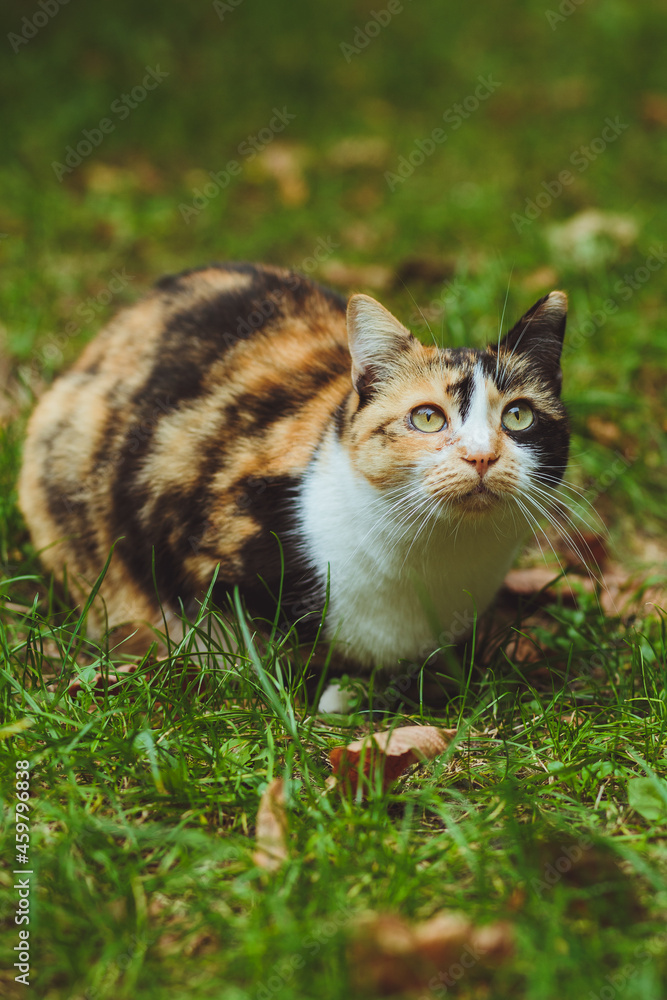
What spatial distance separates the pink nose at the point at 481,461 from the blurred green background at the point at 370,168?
126cm

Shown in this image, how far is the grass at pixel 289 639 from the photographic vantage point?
1435mm

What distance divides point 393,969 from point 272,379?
1664 mm

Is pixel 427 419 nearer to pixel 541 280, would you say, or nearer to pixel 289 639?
pixel 289 639

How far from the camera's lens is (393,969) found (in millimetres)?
1274

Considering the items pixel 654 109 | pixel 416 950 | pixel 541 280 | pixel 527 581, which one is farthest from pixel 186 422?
pixel 654 109

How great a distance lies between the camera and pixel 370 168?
5.29m

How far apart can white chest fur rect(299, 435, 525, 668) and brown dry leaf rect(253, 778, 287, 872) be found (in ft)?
1.76

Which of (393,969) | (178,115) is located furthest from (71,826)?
(178,115)

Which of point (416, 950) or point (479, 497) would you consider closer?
point (416, 950)

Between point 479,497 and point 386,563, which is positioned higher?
point 479,497

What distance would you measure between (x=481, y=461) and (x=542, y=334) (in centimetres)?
50

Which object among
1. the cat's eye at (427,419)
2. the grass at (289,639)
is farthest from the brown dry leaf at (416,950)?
the cat's eye at (427,419)

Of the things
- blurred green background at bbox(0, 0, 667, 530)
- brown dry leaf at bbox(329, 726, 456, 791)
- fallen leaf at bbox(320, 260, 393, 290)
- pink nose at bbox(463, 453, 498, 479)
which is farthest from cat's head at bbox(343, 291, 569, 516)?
fallen leaf at bbox(320, 260, 393, 290)

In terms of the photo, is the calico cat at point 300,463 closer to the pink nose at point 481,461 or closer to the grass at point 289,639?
the pink nose at point 481,461
